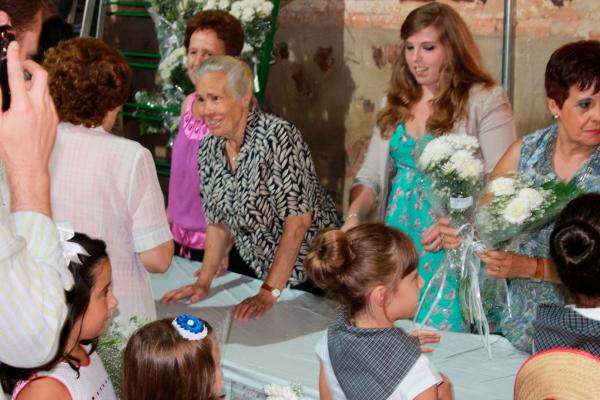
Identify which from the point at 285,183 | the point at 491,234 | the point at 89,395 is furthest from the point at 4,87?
the point at 285,183

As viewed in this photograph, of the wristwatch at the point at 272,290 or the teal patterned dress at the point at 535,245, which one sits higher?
the teal patterned dress at the point at 535,245

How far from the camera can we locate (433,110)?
3.84 meters

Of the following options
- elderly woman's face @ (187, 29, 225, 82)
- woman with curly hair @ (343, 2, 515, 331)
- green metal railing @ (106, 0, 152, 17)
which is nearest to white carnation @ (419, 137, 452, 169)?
woman with curly hair @ (343, 2, 515, 331)

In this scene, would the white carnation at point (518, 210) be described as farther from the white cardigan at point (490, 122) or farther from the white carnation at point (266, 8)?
the white carnation at point (266, 8)

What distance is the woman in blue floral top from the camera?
3.14 m

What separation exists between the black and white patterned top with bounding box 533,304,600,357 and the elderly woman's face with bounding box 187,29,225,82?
2.65 meters

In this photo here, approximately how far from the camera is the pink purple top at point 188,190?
4430 mm

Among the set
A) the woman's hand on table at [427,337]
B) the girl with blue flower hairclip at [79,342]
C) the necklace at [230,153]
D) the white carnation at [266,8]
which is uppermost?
the white carnation at [266,8]

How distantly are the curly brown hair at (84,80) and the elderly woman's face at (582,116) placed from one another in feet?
4.88

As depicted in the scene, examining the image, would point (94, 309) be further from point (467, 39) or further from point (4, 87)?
point (467, 39)

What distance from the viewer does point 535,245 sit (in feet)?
10.5

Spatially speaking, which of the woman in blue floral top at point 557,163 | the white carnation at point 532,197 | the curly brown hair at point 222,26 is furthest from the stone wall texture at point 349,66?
the white carnation at point 532,197

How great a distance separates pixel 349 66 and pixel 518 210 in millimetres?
3071

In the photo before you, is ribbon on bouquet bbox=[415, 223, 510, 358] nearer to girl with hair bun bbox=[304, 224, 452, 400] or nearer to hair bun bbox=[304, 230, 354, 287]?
girl with hair bun bbox=[304, 224, 452, 400]
